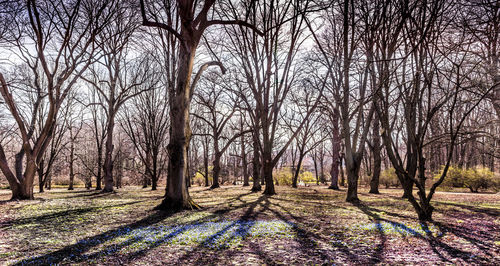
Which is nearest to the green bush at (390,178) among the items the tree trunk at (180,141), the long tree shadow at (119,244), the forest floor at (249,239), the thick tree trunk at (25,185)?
the forest floor at (249,239)

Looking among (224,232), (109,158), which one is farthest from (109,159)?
(224,232)

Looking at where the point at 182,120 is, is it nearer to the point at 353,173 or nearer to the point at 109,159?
the point at 353,173

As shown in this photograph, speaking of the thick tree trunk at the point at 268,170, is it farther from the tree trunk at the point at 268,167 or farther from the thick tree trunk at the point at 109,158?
the thick tree trunk at the point at 109,158

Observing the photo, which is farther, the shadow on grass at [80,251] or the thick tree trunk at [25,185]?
the thick tree trunk at [25,185]

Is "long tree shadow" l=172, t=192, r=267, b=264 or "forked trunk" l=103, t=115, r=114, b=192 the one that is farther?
"forked trunk" l=103, t=115, r=114, b=192

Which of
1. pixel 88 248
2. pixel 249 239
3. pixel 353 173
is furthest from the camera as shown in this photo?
pixel 353 173

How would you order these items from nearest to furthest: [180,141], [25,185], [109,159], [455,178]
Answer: [180,141], [25,185], [109,159], [455,178]

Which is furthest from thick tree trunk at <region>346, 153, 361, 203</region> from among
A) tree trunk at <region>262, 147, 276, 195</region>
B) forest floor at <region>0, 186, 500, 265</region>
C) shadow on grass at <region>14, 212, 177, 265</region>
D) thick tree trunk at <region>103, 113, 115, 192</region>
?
thick tree trunk at <region>103, 113, 115, 192</region>

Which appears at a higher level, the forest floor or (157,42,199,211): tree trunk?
(157,42,199,211): tree trunk

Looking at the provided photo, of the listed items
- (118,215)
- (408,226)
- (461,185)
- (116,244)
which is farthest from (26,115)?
(461,185)

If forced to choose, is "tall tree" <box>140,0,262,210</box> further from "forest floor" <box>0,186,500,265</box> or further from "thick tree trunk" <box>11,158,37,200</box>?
"thick tree trunk" <box>11,158,37,200</box>

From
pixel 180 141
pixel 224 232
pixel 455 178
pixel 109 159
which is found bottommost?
pixel 455 178

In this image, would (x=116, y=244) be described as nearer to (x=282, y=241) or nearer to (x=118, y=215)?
(x=282, y=241)

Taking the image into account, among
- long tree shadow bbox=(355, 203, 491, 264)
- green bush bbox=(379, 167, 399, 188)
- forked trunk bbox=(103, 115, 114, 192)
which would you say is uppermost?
forked trunk bbox=(103, 115, 114, 192)
